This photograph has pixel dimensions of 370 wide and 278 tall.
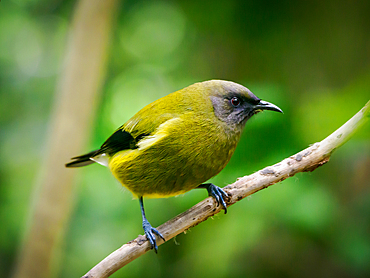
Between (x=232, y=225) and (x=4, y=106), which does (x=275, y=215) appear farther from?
(x=4, y=106)

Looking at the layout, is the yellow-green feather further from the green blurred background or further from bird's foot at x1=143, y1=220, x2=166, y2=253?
the green blurred background

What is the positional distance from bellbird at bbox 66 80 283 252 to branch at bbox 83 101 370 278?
0.24 feet

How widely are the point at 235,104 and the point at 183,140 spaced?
0.42 m

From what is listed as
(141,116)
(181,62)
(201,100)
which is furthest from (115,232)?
(181,62)

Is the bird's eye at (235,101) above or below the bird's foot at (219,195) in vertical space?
above

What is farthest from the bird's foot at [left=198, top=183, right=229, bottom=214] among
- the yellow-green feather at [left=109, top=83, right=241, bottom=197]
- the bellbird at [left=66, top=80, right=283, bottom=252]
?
the yellow-green feather at [left=109, top=83, right=241, bottom=197]

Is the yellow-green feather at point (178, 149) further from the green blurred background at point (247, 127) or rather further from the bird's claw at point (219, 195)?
the green blurred background at point (247, 127)

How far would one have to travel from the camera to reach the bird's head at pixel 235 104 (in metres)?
2.03

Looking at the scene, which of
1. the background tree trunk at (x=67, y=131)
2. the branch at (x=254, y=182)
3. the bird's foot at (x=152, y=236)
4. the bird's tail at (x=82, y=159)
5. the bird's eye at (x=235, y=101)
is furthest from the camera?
the background tree trunk at (x=67, y=131)

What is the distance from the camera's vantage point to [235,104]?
2.06 m

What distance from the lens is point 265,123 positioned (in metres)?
2.36

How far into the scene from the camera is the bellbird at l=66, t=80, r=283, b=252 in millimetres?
1874

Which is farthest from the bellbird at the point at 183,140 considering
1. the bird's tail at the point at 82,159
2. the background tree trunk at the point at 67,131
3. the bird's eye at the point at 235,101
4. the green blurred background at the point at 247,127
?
the background tree trunk at the point at 67,131

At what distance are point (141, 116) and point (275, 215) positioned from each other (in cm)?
123
